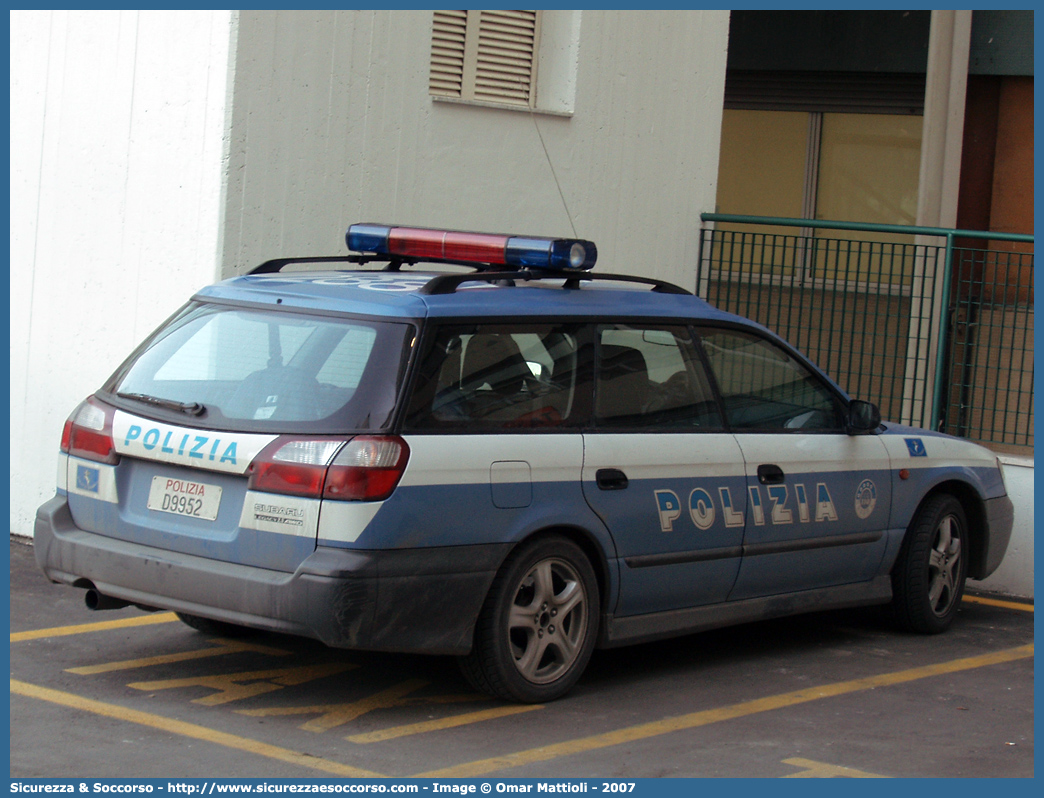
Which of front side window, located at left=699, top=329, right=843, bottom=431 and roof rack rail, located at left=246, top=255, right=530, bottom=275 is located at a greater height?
roof rack rail, located at left=246, top=255, right=530, bottom=275

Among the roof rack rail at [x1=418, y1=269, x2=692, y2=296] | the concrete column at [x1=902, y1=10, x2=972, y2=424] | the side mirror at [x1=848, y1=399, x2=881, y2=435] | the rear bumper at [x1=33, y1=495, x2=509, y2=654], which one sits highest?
the concrete column at [x1=902, y1=10, x2=972, y2=424]

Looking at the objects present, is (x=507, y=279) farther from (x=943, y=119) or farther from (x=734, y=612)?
(x=943, y=119)

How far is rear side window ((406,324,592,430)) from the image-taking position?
5430 millimetres

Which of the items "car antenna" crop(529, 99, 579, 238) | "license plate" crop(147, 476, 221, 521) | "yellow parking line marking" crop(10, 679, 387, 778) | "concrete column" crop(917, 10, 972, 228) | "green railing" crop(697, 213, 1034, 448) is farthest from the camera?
"concrete column" crop(917, 10, 972, 228)

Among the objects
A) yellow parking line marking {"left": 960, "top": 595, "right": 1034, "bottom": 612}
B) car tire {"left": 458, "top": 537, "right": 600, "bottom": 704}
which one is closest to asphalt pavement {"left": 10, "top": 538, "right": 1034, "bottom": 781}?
car tire {"left": 458, "top": 537, "right": 600, "bottom": 704}

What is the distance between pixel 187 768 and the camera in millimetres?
4789

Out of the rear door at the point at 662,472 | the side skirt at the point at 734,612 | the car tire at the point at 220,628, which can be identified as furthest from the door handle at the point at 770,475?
the car tire at the point at 220,628

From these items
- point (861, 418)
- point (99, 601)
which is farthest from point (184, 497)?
point (861, 418)

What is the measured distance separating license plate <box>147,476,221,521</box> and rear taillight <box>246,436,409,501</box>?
0.26 m

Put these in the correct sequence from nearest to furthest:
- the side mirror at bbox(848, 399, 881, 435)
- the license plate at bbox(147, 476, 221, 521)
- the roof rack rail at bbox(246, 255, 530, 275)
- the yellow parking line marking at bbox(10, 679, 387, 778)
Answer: the yellow parking line marking at bbox(10, 679, 387, 778) < the license plate at bbox(147, 476, 221, 521) < the roof rack rail at bbox(246, 255, 530, 275) < the side mirror at bbox(848, 399, 881, 435)

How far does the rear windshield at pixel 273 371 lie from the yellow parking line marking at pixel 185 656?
119cm

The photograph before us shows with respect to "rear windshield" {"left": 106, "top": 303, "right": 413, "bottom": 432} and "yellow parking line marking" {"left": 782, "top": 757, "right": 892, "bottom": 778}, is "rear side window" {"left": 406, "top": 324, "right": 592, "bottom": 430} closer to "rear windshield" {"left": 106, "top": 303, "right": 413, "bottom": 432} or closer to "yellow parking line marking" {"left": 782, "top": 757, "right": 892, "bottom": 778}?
"rear windshield" {"left": 106, "top": 303, "right": 413, "bottom": 432}

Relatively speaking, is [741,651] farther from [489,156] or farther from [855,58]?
[855,58]

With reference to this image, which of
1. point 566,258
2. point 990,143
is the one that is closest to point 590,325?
point 566,258
